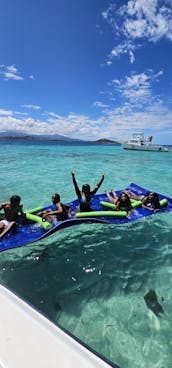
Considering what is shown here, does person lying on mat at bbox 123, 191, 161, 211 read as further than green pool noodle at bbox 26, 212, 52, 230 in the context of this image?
Yes

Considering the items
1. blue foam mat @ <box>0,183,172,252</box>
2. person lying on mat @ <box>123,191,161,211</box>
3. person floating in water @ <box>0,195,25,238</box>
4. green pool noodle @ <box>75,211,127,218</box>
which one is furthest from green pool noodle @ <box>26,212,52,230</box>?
person lying on mat @ <box>123,191,161,211</box>

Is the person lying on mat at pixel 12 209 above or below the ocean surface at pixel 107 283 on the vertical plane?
above

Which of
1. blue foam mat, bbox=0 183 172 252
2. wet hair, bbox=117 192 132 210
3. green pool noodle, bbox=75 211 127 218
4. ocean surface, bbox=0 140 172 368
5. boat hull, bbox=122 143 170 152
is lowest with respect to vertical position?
ocean surface, bbox=0 140 172 368

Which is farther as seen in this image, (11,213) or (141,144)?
(141,144)

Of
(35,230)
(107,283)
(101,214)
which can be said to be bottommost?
(107,283)

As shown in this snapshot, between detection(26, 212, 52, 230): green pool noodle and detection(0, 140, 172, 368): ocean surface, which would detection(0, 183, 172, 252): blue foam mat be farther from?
detection(0, 140, 172, 368): ocean surface

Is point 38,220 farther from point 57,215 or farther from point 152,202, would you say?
point 152,202

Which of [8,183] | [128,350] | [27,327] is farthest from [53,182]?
[27,327]

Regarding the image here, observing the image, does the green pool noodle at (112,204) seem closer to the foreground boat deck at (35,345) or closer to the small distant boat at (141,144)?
the foreground boat deck at (35,345)

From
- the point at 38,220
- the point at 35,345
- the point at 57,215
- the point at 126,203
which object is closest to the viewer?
the point at 35,345

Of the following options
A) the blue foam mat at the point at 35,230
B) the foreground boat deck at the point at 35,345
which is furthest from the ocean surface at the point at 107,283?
the foreground boat deck at the point at 35,345

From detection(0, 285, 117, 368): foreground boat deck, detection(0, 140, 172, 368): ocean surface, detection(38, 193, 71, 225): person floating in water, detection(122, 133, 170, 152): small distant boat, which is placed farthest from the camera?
detection(122, 133, 170, 152): small distant boat

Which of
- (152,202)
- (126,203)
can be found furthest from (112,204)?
(152,202)

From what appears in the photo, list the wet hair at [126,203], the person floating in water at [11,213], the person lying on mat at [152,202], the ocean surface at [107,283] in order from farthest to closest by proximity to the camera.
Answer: the person lying on mat at [152,202] < the wet hair at [126,203] < the person floating in water at [11,213] < the ocean surface at [107,283]
